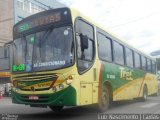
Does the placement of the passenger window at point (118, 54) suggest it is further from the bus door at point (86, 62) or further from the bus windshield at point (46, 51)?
the bus windshield at point (46, 51)

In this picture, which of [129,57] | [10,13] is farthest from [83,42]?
[10,13]

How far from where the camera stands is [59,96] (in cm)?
1086

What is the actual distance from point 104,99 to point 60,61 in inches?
127

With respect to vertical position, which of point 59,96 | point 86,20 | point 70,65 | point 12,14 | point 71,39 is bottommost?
point 59,96

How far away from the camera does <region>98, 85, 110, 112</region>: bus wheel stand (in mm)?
13038

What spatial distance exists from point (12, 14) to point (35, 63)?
139ft

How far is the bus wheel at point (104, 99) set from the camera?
1304 cm

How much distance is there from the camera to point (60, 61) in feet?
36.1

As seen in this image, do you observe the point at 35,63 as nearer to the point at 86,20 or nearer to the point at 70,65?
the point at 70,65

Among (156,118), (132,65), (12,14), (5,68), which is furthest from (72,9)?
(12,14)

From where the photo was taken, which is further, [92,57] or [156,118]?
[92,57]

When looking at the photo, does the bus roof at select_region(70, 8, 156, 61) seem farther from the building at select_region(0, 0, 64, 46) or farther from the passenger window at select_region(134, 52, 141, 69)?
the building at select_region(0, 0, 64, 46)

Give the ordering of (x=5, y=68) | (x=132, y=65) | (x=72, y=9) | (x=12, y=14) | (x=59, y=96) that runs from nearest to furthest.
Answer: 1. (x=59, y=96)
2. (x=72, y=9)
3. (x=132, y=65)
4. (x=5, y=68)
5. (x=12, y=14)

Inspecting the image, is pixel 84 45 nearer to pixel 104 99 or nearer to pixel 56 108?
pixel 104 99
